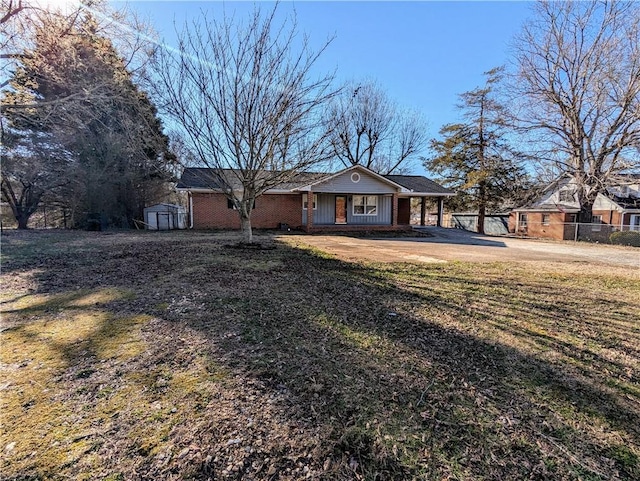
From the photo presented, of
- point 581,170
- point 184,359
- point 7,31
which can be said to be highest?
point 7,31

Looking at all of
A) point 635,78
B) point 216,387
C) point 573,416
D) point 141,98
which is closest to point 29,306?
point 216,387

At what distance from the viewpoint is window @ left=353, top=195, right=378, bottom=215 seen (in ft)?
66.2

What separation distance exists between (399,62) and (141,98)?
9.77 metres

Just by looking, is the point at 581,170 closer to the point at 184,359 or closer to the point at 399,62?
the point at 399,62

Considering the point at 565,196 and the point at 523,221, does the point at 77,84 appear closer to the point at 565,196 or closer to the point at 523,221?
the point at 523,221

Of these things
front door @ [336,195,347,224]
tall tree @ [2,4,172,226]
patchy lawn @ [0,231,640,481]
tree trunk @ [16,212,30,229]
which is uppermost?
tall tree @ [2,4,172,226]

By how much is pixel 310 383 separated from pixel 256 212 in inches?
674

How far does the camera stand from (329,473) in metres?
1.79

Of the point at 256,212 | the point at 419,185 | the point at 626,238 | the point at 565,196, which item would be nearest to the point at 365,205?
the point at 419,185

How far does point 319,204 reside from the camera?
19.6 m

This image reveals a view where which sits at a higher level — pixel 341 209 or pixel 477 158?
pixel 477 158

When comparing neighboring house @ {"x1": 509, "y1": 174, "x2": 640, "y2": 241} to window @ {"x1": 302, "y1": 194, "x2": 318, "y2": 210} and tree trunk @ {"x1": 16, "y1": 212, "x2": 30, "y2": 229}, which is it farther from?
tree trunk @ {"x1": 16, "y1": 212, "x2": 30, "y2": 229}

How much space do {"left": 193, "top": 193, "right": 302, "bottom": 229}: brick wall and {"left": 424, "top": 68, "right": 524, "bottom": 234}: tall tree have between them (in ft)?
47.3

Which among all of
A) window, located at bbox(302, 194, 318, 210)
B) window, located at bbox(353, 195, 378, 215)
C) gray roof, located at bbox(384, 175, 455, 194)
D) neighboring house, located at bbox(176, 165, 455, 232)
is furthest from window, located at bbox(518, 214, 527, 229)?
window, located at bbox(302, 194, 318, 210)
